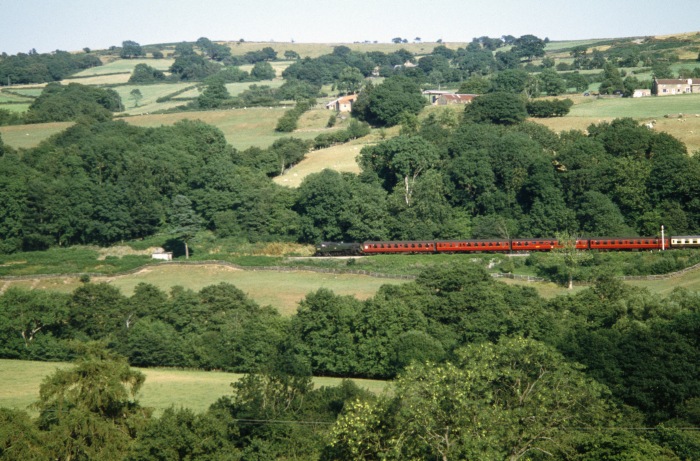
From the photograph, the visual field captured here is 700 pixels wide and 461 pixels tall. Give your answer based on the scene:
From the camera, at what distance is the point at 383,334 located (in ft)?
144

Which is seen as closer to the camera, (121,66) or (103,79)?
(103,79)

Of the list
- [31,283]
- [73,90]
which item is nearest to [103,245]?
[31,283]

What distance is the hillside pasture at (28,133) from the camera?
302 feet

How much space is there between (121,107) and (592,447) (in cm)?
10239

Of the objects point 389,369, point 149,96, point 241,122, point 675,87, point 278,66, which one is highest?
point 278,66

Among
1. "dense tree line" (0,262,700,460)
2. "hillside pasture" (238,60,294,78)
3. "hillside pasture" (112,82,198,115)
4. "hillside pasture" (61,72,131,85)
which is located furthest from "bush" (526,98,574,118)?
"hillside pasture" (61,72,131,85)

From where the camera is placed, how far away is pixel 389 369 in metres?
42.4

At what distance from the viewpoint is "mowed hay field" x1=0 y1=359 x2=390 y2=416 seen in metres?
37.2

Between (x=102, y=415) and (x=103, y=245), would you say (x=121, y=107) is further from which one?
(x=102, y=415)

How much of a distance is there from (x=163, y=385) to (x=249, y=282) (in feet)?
61.5

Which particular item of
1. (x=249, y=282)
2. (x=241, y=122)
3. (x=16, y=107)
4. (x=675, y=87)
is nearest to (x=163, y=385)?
(x=249, y=282)

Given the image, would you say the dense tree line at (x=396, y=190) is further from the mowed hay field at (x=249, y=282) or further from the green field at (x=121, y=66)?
the green field at (x=121, y=66)

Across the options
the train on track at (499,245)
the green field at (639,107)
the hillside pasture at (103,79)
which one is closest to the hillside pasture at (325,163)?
the train on track at (499,245)

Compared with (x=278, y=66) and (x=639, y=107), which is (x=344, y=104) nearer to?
(x=639, y=107)
